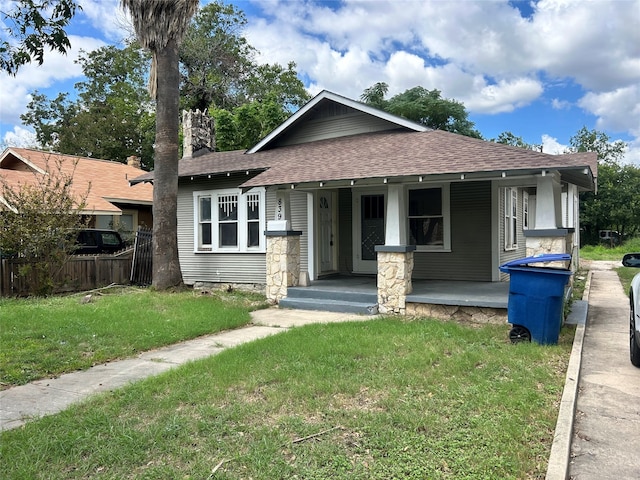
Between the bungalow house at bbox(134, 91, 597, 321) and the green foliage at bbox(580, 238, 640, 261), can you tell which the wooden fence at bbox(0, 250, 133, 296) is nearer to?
the bungalow house at bbox(134, 91, 597, 321)

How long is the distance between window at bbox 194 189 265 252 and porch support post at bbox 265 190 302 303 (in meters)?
1.78

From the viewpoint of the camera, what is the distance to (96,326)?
7.90m

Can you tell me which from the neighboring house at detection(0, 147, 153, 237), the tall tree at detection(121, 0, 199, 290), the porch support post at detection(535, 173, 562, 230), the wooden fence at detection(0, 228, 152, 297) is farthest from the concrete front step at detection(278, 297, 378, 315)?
the neighboring house at detection(0, 147, 153, 237)

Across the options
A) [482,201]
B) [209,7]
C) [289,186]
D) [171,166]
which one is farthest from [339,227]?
[209,7]

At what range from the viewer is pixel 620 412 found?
436cm

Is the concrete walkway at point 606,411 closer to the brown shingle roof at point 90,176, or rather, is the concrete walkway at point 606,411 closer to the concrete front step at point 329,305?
the concrete front step at point 329,305

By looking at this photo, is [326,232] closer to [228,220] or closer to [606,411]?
[228,220]

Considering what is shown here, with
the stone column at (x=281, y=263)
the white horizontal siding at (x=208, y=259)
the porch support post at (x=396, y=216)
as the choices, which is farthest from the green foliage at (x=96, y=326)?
the porch support post at (x=396, y=216)

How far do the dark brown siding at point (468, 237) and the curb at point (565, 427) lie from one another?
16.9 ft

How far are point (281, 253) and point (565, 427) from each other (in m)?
7.49

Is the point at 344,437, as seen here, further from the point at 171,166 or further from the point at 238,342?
the point at 171,166

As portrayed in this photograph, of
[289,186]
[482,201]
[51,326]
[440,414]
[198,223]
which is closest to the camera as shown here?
[440,414]

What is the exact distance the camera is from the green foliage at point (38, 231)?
11.3 meters

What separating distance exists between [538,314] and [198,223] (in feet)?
31.6
